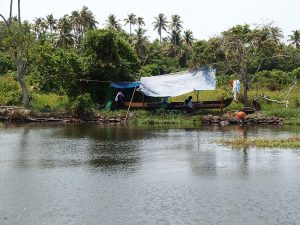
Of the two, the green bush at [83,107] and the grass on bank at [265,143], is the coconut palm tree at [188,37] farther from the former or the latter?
the grass on bank at [265,143]

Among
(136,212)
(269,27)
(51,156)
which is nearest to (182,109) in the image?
(269,27)

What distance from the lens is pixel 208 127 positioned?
1222 inches

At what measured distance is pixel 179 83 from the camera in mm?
35375

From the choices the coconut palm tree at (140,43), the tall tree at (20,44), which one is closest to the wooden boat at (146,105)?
the tall tree at (20,44)

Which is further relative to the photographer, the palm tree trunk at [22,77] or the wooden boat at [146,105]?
the palm tree trunk at [22,77]

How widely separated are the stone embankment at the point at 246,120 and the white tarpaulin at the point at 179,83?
7.65 ft

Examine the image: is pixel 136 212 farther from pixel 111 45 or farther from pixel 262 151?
pixel 111 45

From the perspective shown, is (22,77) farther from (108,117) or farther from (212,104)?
(212,104)

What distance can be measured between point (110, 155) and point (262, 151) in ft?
19.9

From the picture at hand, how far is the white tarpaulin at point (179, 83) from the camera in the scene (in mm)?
34656

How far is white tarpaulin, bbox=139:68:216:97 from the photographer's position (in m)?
34.7

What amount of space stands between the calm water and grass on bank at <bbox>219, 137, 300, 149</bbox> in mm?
859

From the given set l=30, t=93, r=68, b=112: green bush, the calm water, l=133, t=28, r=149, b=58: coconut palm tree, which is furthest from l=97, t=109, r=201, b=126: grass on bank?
l=133, t=28, r=149, b=58: coconut palm tree

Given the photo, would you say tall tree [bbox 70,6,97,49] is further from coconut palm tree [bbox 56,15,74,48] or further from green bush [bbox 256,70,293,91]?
green bush [bbox 256,70,293,91]
